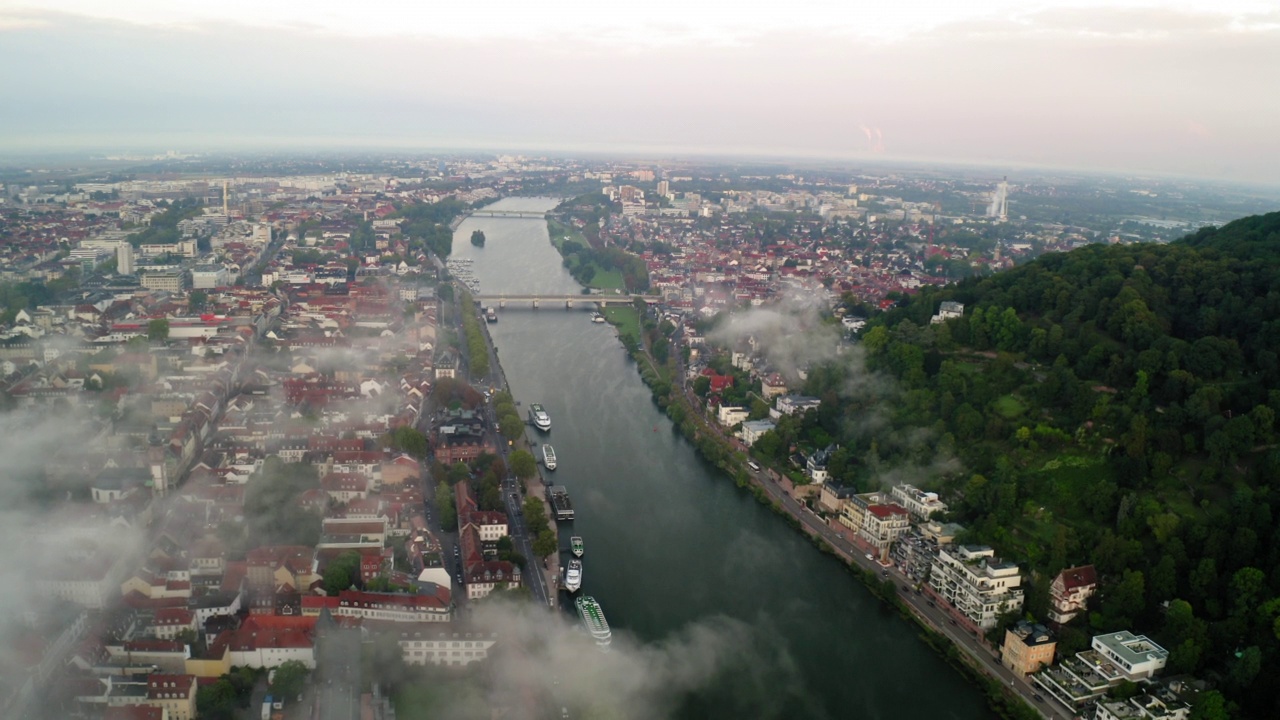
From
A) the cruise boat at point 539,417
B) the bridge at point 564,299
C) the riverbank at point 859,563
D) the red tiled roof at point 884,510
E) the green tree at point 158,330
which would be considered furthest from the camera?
the bridge at point 564,299

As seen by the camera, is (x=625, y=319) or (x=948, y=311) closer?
(x=948, y=311)

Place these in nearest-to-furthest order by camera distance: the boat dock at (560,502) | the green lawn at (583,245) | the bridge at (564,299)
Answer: the boat dock at (560,502)
the bridge at (564,299)
the green lawn at (583,245)

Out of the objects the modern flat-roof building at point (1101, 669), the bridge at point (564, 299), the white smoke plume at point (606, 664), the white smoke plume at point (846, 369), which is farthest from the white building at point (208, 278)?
the modern flat-roof building at point (1101, 669)

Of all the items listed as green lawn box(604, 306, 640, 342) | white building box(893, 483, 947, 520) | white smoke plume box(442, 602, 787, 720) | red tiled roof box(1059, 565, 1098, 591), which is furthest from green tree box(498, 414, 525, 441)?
green lawn box(604, 306, 640, 342)

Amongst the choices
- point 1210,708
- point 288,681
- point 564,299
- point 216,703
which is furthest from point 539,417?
point 564,299

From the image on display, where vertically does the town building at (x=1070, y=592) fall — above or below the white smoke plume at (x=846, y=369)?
below

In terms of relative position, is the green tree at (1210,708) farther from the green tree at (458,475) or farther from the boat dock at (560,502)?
the green tree at (458,475)

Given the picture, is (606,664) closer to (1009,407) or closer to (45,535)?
(45,535)
